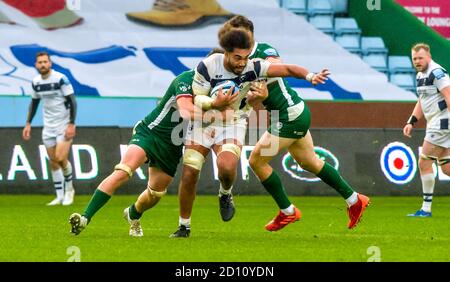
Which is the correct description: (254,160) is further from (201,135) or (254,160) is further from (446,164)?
(446,164)

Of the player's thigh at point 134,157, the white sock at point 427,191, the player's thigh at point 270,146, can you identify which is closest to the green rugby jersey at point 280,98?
the player's thigh at point 270,146

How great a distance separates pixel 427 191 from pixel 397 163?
394cm

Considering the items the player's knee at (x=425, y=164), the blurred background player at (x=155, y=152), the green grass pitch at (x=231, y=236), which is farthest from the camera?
the player's knee at (x=425, y=164)

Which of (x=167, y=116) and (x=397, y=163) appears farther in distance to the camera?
(x=397, y=163)

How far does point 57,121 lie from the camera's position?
1755 cm

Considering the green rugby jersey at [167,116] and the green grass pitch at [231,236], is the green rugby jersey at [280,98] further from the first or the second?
the green grass pitch at [231,236]

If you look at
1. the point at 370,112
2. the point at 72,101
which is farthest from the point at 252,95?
the point at 370,112

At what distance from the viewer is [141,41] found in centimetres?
2506

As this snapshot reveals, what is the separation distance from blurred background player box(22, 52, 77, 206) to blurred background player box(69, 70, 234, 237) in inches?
253

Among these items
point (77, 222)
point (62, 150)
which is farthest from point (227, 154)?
point (62, 150)

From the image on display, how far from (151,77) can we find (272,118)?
41.9 ft

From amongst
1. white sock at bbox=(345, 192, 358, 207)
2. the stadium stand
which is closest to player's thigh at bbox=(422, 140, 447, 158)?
white sock at bbox=(345, 192, 358, 207)

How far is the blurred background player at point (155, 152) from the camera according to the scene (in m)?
10.7

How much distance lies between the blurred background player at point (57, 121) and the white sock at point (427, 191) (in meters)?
5.12
